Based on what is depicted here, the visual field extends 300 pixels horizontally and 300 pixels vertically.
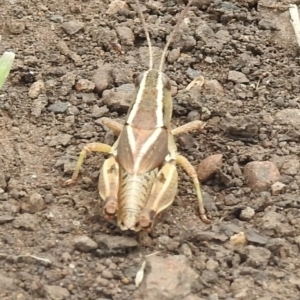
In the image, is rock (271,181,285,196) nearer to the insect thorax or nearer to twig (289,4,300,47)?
the insect thorax

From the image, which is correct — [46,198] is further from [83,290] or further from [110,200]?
[83,290]

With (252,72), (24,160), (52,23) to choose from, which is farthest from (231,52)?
(24,160)

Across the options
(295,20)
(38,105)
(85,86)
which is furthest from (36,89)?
(295,20)

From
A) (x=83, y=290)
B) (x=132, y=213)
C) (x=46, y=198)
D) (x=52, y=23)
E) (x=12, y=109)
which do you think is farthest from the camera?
(x=52, y=23)

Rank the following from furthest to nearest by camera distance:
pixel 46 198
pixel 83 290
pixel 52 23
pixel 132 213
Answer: pixel 52 23 < pixel 46 198 < pixel 132 213 < pixel 83 290

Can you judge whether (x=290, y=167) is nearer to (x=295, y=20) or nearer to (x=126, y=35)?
(x=295, y=20)

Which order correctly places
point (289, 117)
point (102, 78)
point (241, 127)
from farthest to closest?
1. point (102, 78)
2. point (289, 117)
3. point (241, 127)

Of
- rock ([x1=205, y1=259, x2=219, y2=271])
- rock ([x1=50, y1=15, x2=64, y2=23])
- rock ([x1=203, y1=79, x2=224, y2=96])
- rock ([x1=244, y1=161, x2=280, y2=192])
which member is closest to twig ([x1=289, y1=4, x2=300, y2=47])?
rock ([x1=203, y1=79, x2=224, y2=96])
